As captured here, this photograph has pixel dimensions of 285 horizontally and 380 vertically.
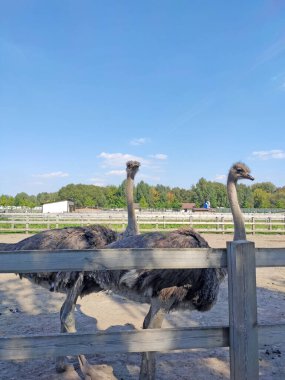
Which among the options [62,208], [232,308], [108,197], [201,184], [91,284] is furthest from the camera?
[108,197]

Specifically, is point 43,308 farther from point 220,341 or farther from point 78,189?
point 78,189

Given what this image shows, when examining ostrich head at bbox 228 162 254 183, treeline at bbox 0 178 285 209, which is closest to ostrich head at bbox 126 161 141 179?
ostrich head at bbox 228 162 254 183

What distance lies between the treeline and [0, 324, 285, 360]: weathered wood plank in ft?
206

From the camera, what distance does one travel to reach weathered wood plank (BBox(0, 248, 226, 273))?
1.89 m

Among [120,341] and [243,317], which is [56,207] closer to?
[120,341]

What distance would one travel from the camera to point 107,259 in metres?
1.93

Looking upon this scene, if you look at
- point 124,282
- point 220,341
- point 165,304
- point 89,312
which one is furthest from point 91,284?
point 89,312

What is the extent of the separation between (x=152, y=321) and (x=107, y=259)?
3.29ft

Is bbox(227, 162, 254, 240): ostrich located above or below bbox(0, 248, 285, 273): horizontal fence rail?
above

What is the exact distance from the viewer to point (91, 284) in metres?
3.27

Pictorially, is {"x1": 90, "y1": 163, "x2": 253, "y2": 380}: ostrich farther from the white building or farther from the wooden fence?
the white building

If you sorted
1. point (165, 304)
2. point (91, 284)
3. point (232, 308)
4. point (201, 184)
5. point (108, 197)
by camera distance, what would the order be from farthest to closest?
1. point (108, 197)
2. point (201, 184)
3. point (91, 284)
4. point (165, 304)
5. point (232, 308)

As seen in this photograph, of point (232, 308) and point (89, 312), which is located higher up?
point (232, 308)

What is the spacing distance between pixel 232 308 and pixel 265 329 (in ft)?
0.74
